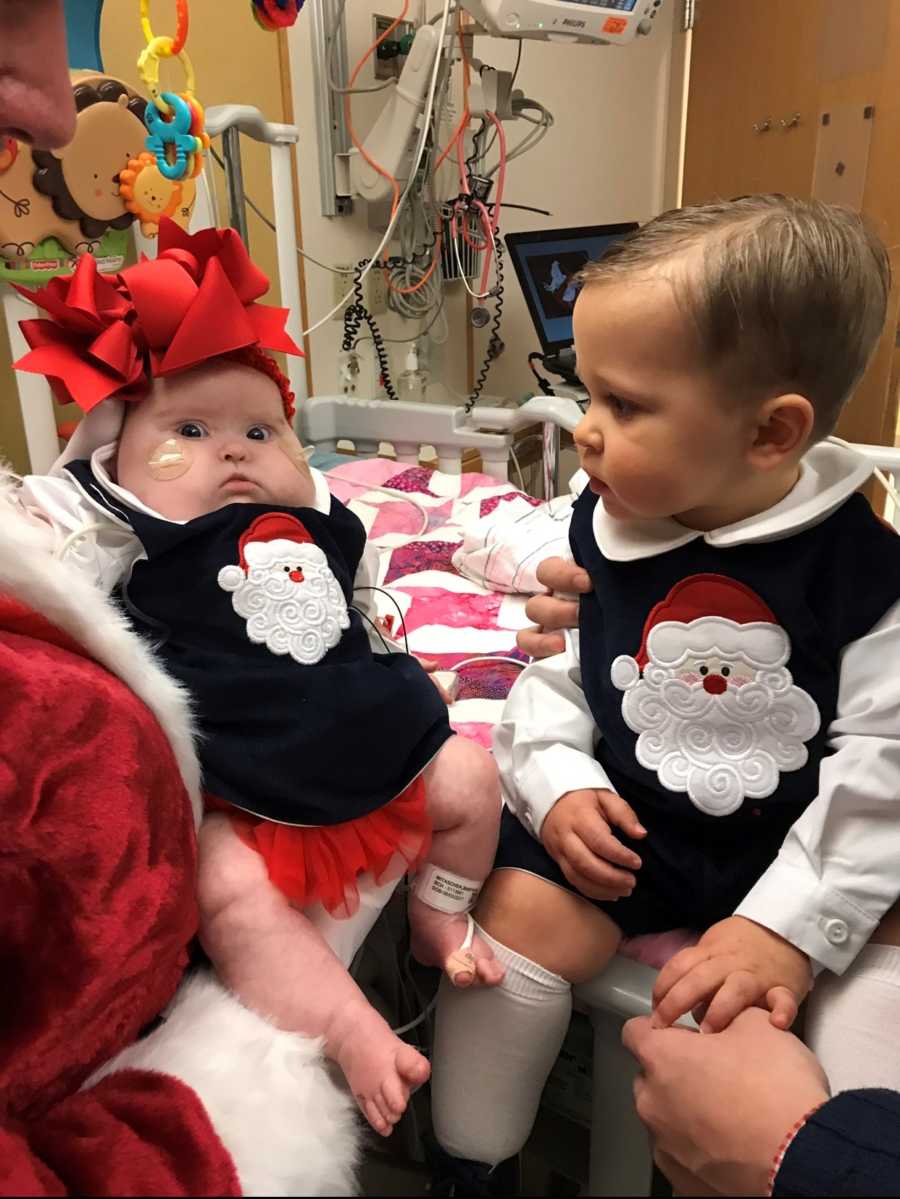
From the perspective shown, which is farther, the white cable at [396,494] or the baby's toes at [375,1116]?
the white cable at [396,494]

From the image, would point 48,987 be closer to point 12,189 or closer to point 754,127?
point 12,189

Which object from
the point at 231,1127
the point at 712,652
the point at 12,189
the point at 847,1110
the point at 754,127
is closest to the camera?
the point at 231,1127

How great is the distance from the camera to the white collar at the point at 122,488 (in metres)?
0.85

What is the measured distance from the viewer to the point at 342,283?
7.59 ft

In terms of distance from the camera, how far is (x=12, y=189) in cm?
114

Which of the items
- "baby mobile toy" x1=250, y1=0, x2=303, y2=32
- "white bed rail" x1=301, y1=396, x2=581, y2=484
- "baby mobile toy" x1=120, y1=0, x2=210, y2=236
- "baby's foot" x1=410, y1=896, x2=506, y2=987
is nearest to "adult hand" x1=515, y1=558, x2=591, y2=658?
"baby's foot" x1=410, y1=896, x2=506, y2=987

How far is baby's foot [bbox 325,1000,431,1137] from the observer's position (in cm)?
66

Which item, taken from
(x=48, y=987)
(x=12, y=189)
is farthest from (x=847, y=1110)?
(x=12, y=189)

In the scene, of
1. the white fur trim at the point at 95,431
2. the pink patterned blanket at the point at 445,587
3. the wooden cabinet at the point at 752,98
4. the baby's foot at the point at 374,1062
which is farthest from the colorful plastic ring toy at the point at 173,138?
the wooden cabinet at the point at 752,98

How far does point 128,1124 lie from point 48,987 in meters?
0.13

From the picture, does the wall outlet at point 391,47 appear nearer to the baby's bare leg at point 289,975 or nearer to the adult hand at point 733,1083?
the baby's bare leg at point 289,975

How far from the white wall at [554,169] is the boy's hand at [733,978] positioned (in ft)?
5.97

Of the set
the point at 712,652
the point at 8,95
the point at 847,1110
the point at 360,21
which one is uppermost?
the point at 360,21

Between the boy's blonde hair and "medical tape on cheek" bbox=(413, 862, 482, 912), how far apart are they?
47cm
